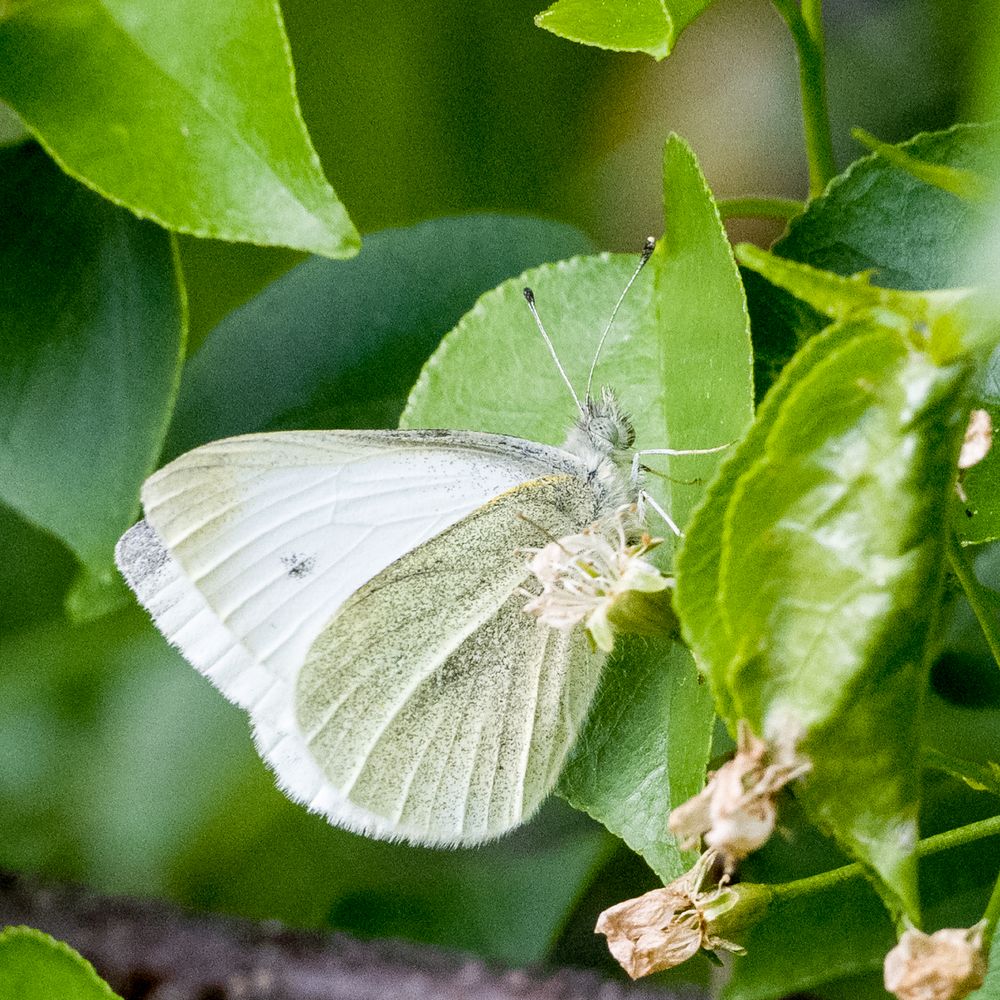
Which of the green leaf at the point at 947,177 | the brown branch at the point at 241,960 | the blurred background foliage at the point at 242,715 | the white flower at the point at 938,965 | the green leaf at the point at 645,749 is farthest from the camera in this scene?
the blurred background foliage at the point at 242,715

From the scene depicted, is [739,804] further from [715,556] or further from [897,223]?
[897,223]

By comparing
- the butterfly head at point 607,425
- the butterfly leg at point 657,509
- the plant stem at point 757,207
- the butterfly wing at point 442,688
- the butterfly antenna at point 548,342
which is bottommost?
the butterfly wing at point 442,688

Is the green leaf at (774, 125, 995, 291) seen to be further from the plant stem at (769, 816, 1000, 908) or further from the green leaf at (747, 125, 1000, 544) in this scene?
the plant stem at (769, 816, 1000, 908)

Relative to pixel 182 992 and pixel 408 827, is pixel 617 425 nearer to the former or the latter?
pixel 408 827

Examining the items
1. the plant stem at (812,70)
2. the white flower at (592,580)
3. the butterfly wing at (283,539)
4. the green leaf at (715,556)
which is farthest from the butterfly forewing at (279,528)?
the green leaf at (715,556)

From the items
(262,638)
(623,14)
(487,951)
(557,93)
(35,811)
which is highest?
(623,14)

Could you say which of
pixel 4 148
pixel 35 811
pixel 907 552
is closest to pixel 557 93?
pixel 4 148

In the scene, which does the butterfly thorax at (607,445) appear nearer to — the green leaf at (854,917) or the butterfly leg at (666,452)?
the butterfly leg at (666,452)
